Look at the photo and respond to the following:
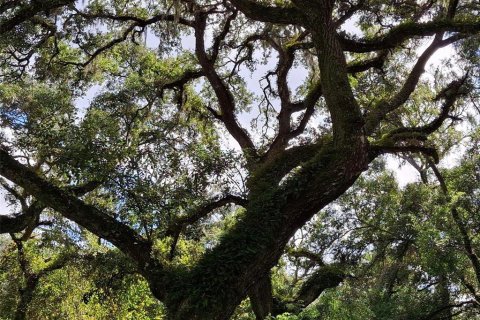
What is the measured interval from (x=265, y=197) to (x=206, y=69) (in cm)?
482

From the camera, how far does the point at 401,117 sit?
485 inches

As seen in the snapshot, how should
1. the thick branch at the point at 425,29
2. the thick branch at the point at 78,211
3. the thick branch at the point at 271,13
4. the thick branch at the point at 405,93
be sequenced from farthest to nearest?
the thick branch at the point at 405,93 < the thick branch at the point at 425,29 < the thick branch at the point at 271,13 < the thick branch at the point at 78,211

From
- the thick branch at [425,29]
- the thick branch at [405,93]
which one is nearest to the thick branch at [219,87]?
the thick branch at [405,93]

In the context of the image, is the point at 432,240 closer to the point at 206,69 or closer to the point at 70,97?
the point at 206,69

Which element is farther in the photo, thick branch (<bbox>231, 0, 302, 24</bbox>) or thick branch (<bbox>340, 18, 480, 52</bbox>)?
thick branch (<bbox>340, 18, 480, 52</bbox>)

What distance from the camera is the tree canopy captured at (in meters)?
5.15

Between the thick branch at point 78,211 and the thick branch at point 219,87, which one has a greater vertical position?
the thick branch at point 219,87

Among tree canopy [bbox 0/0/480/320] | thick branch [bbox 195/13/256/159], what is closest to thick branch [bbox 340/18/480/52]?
tree canopy [bbox 0/0/480/320]

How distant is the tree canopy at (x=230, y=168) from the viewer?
5152 millimetres

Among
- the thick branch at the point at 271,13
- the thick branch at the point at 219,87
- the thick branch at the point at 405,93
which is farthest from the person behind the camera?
the thick branch at the point at 219,87

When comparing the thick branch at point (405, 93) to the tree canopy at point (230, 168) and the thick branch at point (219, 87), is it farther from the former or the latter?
the thick branch at point (219, 87)

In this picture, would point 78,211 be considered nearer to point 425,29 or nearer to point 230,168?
point 230,168

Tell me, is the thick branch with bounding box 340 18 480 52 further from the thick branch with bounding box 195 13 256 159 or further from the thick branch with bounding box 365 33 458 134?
the thick branch with bounding box 195 13 256 159

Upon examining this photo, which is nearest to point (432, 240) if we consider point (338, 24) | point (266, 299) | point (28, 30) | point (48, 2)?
point (266, 299)
